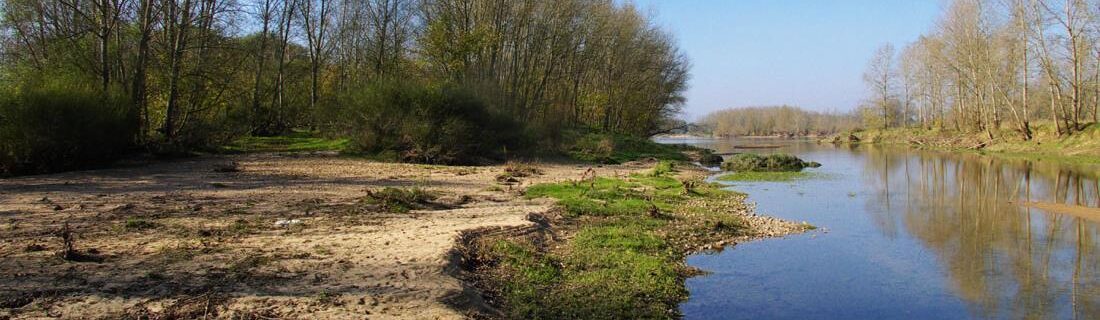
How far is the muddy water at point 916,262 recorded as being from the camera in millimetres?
7840

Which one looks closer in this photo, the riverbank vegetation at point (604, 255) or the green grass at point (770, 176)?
the riverbank vegetation at point (604, 255)

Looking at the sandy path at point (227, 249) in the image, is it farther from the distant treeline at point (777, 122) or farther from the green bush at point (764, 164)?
the distant treeline at point (777, 122)

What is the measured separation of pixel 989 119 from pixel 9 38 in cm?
6032

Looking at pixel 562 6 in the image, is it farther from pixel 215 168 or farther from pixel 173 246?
pixel 173 246

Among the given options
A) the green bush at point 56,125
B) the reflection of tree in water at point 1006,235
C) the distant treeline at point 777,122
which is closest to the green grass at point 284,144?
the green bush at point 56,125

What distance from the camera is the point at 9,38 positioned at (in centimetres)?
2716

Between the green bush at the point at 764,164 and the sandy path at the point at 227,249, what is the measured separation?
18.1 meters

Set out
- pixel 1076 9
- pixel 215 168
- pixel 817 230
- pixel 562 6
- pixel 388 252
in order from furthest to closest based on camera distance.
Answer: pixel 562 6 < pixel 1076 9 < pixel 215 168 < pixel 817 230 < pixel 388 252

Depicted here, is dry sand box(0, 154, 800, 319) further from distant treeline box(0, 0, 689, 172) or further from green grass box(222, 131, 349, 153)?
Result: green grass box(222, 131, 349, 153)

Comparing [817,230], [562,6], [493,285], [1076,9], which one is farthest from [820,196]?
[1076,9]

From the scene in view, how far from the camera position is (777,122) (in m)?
151

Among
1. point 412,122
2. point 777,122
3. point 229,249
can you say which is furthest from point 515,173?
point 777,122

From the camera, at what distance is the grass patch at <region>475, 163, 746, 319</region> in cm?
743

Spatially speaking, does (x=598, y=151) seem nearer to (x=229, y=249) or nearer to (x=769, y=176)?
(x=769, y=176)
